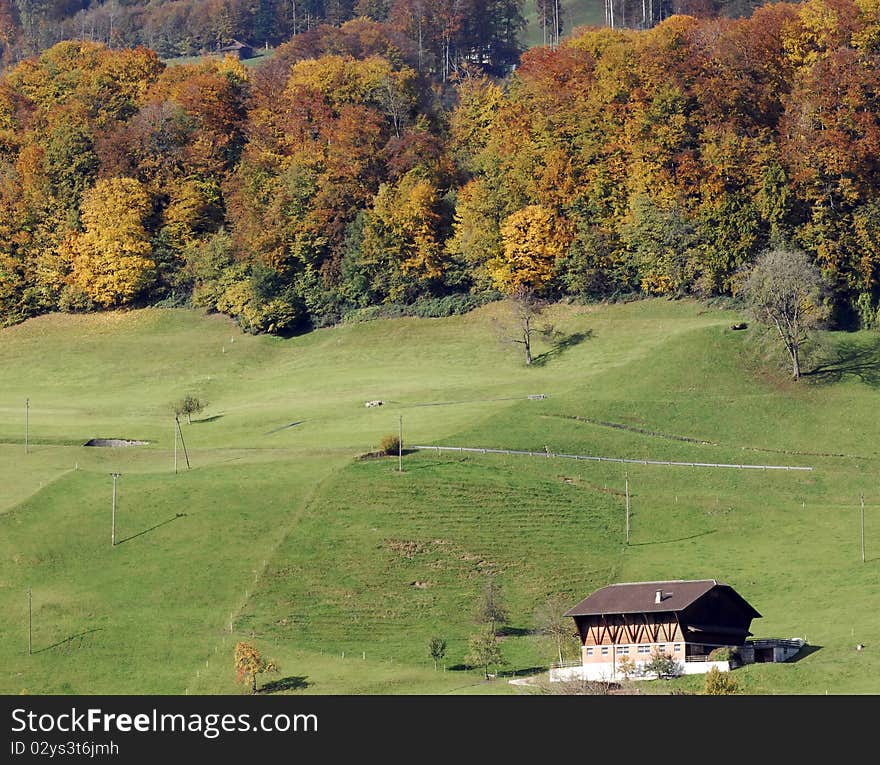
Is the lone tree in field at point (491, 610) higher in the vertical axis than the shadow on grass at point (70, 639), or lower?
lower

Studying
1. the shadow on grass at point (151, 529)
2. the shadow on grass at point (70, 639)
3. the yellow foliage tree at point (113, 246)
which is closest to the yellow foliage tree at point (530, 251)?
the yellow foliage tree at point (113, 246)

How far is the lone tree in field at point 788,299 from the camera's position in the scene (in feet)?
461

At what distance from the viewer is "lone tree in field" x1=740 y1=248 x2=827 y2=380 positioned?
140375 mm

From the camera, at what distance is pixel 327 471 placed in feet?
392

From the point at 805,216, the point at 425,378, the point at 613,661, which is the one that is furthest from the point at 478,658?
the point at 805,216

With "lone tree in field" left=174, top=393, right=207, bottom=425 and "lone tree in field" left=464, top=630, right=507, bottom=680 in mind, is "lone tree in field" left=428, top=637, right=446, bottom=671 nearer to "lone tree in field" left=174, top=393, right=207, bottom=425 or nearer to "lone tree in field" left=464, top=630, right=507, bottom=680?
"lone tree in field" left=464, top=630, right=507, bottom=680

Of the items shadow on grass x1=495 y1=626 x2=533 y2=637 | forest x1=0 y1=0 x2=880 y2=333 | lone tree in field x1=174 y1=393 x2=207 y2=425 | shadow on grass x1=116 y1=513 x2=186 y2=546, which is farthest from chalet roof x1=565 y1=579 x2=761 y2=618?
forest x1=0 y1=0 x2=880 y2=333

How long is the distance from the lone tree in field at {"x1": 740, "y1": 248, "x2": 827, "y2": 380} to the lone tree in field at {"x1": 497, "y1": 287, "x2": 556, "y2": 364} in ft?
68.5

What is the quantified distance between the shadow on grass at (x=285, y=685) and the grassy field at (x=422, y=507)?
1.05 ft

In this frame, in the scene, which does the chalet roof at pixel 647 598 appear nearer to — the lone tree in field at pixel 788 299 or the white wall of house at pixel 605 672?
the white wall of house at pixel 605 672

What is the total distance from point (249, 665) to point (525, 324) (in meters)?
70.5

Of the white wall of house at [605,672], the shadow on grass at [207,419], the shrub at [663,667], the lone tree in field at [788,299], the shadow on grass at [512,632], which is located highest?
the lone tree in field at [788,299]

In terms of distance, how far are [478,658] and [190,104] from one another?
362 feet

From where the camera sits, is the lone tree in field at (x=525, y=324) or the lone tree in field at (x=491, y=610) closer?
the lone tree in field at (x=491, y=610)
